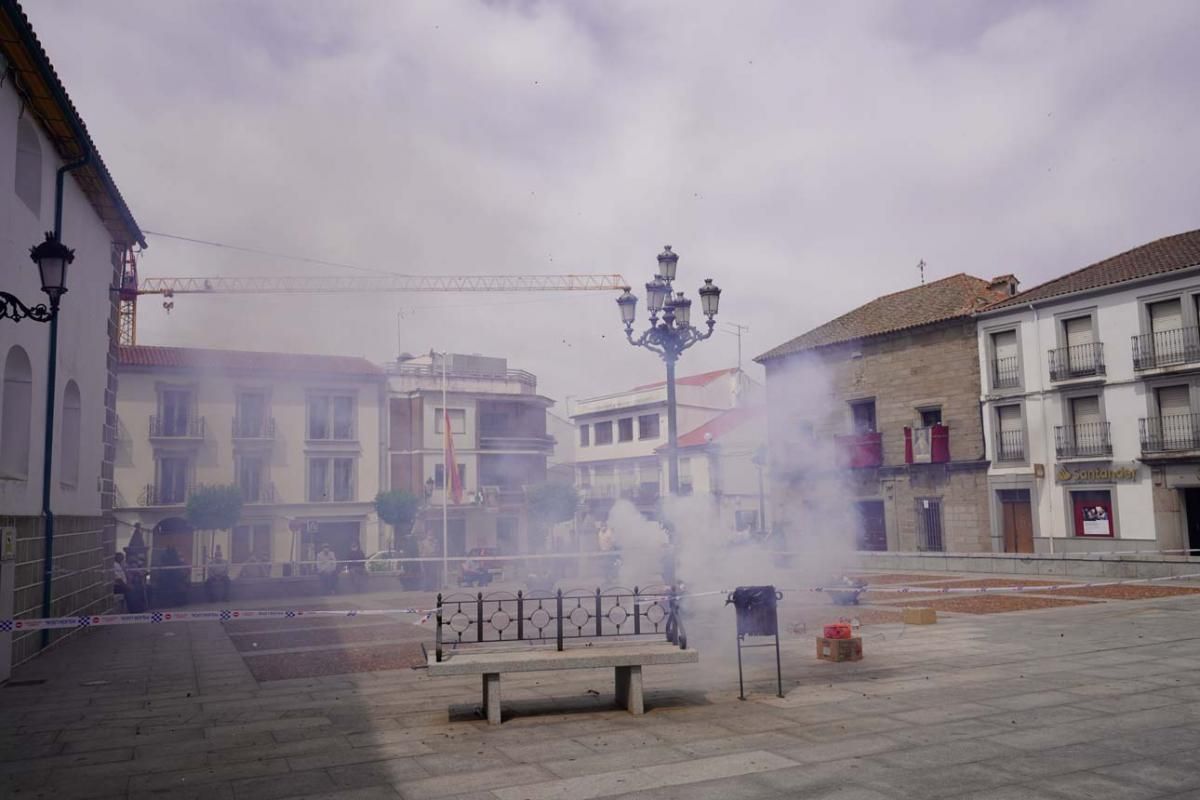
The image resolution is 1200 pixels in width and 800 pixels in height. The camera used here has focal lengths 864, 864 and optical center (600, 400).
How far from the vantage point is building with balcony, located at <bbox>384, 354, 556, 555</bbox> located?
37.6m

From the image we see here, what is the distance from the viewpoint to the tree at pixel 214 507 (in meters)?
29.2

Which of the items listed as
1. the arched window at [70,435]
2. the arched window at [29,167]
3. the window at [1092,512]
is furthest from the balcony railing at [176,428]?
the window at [1092,512]

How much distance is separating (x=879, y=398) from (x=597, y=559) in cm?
1344

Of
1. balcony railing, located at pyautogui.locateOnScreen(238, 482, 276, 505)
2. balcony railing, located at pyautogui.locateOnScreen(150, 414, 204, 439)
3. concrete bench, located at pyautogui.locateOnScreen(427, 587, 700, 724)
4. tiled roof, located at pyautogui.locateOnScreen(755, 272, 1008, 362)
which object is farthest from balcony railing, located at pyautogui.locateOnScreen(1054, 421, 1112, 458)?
balcony railing, located at pyautogui.locateOnScreen(150, 414, 204, 439)

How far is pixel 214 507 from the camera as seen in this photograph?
29.3 meters

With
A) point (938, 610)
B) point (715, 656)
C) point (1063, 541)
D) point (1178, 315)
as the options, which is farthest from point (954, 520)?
point (715, 656)

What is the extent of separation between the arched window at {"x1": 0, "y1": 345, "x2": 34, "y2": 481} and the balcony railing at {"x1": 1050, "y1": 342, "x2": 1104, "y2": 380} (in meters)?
27.0

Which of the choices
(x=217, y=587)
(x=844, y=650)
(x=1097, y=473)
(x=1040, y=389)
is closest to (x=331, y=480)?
(x=217, y=587)

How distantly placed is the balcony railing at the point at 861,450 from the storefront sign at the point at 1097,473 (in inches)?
233

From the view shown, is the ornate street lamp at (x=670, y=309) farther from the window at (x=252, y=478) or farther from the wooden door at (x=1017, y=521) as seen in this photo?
the window at (x=252, y=478)

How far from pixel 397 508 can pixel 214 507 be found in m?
6.75

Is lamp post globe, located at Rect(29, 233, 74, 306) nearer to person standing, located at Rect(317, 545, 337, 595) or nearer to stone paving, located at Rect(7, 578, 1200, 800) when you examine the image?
stone paving, located at Rect(7, 578, 1200, 800)

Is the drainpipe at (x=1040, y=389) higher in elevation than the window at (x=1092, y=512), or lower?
higher

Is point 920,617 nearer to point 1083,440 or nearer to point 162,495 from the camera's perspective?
point 1083,440
